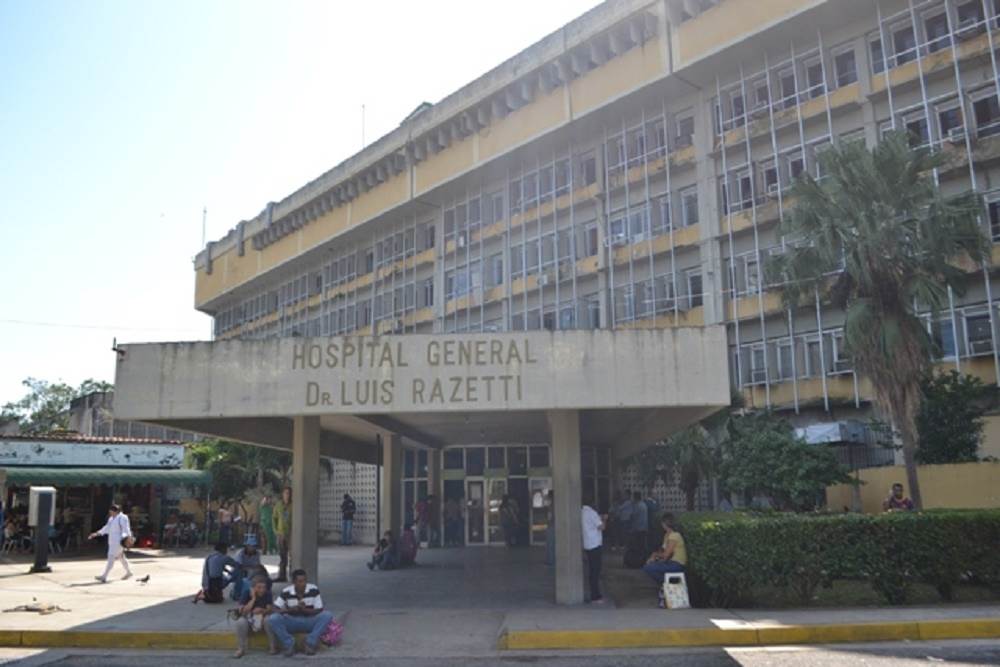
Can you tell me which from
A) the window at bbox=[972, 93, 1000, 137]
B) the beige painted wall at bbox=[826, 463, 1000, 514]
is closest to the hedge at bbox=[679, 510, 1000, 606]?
the beige painted wall at bbox=[826, 463, 1000, 514]

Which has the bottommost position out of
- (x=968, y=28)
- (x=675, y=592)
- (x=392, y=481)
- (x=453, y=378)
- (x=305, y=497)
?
(x=675, y=592)

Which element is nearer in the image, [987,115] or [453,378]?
[453,378]

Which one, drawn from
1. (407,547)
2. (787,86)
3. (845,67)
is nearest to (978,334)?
(845,67)

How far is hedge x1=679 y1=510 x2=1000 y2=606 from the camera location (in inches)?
509

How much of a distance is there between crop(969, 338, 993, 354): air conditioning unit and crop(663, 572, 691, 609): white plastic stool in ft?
63.0

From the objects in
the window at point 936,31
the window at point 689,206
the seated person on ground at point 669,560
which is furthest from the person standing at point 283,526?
the window at point 936,31

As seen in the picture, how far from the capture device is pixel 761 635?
11062mm

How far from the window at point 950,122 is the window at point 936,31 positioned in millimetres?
2153

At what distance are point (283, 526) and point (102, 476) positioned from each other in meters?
15.1

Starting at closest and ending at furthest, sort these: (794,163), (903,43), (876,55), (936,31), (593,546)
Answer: (593,546) → (936,31) → (903,43) → (876,55) → (794,163)

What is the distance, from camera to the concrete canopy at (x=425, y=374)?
13.4m

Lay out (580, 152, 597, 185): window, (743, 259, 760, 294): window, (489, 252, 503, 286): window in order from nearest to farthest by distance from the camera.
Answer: (743, 259, 760, 294): window, (580, 152, 597, 185): window, (489, 252, 503, 286): window

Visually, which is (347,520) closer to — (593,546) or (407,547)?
(407,547)

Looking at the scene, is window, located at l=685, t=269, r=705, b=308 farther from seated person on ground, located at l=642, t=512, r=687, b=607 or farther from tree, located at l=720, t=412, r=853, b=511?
seated person on ground, located at l=642, t=512, r=687, b=607
